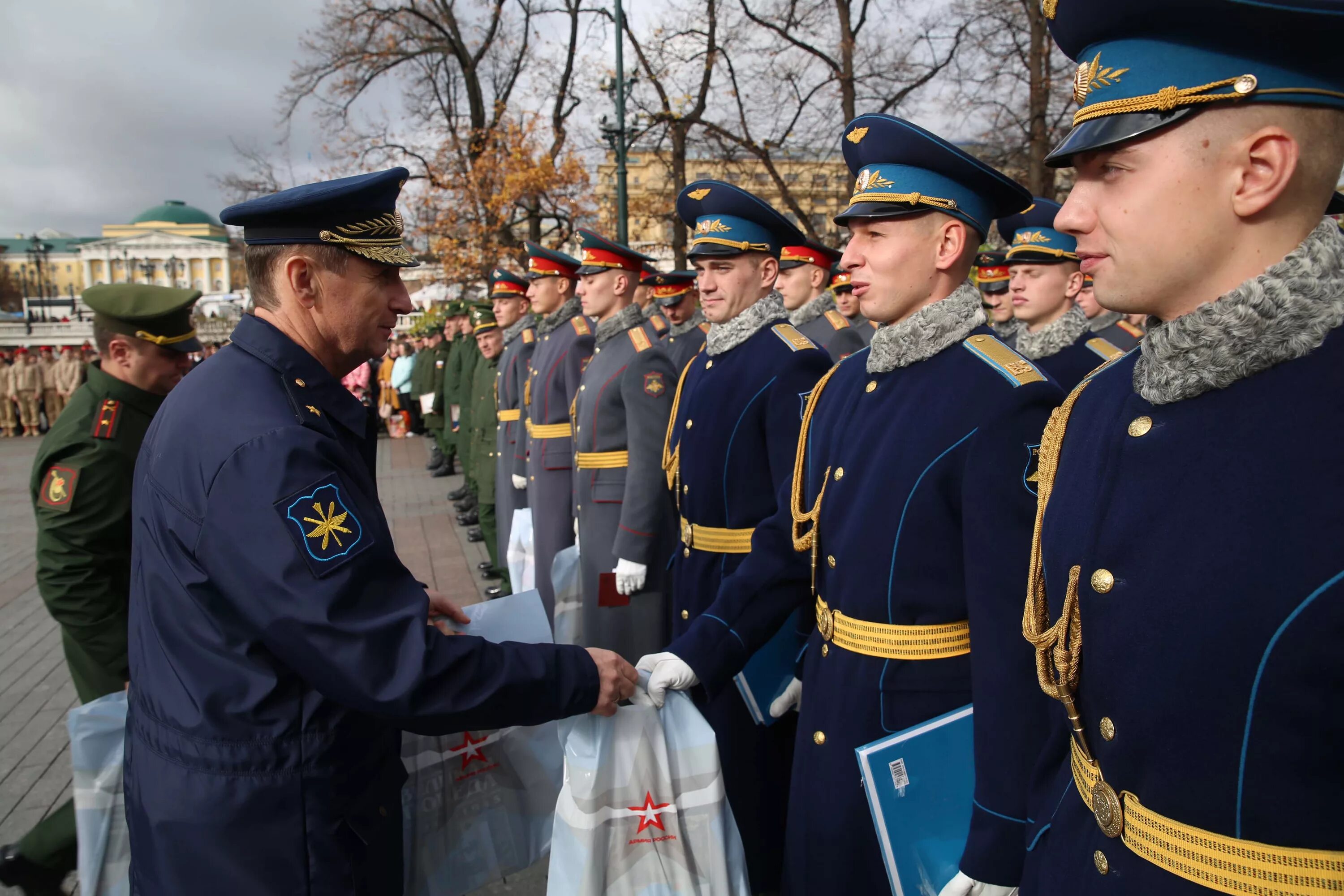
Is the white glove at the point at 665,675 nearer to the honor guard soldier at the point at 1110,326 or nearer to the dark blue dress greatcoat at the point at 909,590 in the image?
the dark blue dress greatcoat at the point at 909,590

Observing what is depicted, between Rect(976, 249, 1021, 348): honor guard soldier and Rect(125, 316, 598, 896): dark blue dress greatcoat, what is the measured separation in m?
6.84

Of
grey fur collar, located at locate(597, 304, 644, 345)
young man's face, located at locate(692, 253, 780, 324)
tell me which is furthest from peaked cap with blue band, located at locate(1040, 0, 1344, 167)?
grey fur collar, located at locate(597, 304, 644, 345)

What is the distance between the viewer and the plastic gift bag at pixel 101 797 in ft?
6.78

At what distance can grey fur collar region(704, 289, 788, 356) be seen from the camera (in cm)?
362

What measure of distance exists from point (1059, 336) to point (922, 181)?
333 centimetres

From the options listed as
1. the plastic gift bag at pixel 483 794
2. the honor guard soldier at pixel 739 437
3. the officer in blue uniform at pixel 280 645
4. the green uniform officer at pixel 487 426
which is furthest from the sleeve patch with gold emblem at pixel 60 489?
the green uniform officer at pixel 487 426

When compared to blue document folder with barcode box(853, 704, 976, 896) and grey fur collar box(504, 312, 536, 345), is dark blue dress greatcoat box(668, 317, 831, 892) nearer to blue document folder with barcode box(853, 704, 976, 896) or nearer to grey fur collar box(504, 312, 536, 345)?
blue document folder with barcode box(853, 704, 976, 896)

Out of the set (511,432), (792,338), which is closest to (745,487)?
(792,338)

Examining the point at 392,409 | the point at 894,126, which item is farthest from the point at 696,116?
the point at 894,126

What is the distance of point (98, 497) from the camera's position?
302 centimetres

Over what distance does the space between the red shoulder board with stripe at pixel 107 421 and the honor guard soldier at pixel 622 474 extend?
7.21 feet

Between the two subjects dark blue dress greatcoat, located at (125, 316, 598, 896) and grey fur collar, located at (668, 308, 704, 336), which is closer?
dark blue dress greatcoat, located at (125, 316, 598, 896)

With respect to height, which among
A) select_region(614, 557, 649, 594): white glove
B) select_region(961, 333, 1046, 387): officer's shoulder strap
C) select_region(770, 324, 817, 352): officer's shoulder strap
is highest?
select_region(770, 324, 817, 352): officer's shoulder strap

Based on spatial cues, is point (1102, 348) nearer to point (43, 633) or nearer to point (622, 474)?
point (622, 474)
